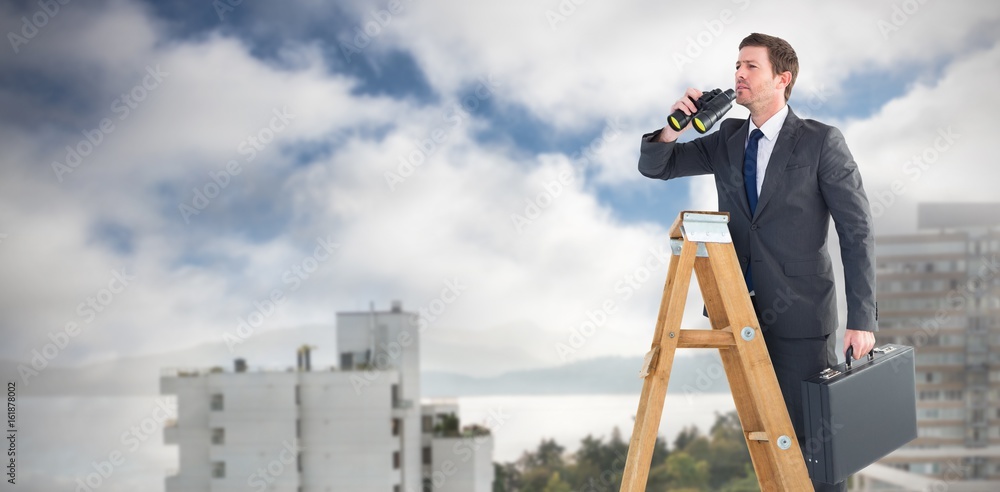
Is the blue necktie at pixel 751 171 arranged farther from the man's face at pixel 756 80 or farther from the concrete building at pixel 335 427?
the concrete building at pixel 335 427

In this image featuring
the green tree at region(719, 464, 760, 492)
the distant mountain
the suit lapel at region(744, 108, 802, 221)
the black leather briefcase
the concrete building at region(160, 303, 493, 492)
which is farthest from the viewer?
the green tree at region(719, 464, 760, 492)

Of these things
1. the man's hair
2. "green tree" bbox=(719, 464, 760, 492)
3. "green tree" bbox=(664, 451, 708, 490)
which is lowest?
"green tree" bbox=(719, 464, 760, 492)

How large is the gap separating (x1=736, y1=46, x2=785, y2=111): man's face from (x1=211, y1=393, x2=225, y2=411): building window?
5.03 m

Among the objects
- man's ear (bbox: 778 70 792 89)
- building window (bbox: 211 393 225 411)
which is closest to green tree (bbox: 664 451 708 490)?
building window (bbox: 211 393 225 411)

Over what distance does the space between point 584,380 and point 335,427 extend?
74.5 inches

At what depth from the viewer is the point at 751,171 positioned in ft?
6.95

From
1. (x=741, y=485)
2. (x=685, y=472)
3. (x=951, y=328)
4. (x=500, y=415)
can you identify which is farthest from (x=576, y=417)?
(x=951, y=328)

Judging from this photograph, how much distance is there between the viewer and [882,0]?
5668 millimetres

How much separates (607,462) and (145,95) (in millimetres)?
4048

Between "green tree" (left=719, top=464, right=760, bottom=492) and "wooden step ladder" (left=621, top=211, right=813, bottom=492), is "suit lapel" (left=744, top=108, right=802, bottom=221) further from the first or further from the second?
"green tree" (left=719, top=464, right=760, bottom=492)

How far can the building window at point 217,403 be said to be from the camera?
20.1 ft

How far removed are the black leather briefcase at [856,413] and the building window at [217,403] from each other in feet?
16.4

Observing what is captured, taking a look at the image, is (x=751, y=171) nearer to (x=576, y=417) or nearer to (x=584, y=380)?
(x=584, y=380)

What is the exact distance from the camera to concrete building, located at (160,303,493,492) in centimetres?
605
